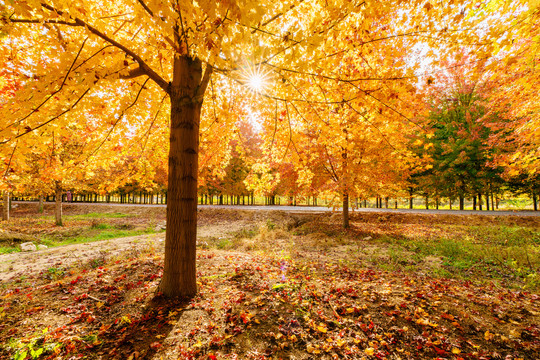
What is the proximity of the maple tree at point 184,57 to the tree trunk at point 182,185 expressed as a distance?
0.05 feet

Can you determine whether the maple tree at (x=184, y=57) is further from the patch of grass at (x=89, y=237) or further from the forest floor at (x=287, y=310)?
the patch of grass at (x=89, y=237)

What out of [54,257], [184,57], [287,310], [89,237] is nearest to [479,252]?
[287,310]

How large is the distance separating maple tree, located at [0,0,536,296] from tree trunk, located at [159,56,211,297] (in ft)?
0.05

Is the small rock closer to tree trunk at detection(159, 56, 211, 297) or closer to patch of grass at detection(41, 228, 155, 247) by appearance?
patch of grass at detection(41, 228, 155, 247)

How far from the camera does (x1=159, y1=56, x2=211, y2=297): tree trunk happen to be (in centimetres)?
336

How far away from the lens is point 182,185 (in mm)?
3352

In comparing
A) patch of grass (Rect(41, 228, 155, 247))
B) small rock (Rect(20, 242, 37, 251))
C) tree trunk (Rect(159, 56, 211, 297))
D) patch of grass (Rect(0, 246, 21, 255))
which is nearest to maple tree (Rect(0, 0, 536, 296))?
tree trunk (Rect(159, 56, 211, 297))

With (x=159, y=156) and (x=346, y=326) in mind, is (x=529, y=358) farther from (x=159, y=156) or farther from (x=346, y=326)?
(x=159, y=156)

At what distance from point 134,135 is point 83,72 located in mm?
2906

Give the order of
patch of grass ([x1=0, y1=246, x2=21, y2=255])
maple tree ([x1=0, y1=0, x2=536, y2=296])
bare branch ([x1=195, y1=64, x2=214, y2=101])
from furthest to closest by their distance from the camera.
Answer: patch of grass ([x1=0, y1=246, x2=21, y2=255])
bare branch ([x1=195, y1=64, x2=214, y2=101])
maple tree ([x1=0, y1=0, x2=536, y2=296])

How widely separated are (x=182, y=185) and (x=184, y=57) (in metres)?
2.01

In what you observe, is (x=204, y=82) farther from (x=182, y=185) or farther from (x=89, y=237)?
(x=89, y=237)

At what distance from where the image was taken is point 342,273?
5266 mm

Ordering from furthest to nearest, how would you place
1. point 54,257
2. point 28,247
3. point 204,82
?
point 28,247, point 54,257, point 204,82
